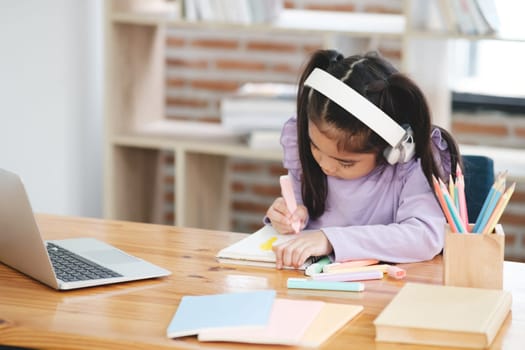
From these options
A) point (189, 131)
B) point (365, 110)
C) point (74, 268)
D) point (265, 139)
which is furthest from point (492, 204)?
point (189, 131)

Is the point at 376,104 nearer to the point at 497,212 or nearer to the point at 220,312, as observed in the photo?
the point at 497,212

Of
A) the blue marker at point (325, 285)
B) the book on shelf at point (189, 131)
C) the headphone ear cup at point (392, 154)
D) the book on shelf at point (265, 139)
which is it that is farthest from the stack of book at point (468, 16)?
the blue marker at point (325, 285)

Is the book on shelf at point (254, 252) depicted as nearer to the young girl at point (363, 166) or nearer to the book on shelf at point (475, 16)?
the young girl at point (363, 166)

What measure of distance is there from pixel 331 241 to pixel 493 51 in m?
1.91

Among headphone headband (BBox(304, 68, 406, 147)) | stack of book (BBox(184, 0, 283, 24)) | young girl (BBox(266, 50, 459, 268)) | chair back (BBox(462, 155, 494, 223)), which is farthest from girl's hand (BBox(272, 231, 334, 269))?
stack of book (BBox(184, 0, 283, 24))

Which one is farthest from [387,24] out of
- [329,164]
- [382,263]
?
[382,263]

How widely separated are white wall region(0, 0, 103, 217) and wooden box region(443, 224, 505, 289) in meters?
1.91

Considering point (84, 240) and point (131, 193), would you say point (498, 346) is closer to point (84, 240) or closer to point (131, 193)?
point (84, 240)

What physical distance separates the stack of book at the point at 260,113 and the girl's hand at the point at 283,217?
1209 millimetres

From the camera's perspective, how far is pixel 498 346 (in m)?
1.26

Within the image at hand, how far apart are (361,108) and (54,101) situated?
177 centimetres

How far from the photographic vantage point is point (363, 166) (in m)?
1.81

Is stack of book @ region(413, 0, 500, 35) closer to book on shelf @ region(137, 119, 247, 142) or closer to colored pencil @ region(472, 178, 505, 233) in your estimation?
book on shelf @ region(137, 119, 247, 142)

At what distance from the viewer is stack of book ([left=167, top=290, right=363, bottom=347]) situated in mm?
1258
